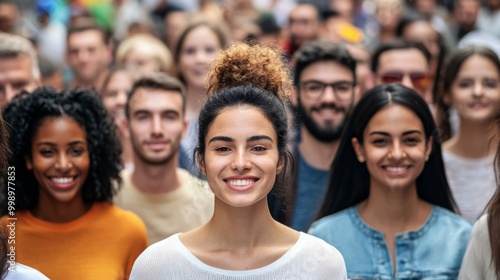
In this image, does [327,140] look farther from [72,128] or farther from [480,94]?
[72,128]

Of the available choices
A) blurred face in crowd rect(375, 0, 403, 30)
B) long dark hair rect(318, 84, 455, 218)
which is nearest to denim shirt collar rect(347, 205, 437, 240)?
long dark hair rect(318, 84, 455, 218)

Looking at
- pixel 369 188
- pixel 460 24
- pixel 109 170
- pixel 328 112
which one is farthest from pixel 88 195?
pixel 460 24

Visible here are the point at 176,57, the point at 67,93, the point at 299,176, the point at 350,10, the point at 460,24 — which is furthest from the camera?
the point at 350,10

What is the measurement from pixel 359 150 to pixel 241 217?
1.54m

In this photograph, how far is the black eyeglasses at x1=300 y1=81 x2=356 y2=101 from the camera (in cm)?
771

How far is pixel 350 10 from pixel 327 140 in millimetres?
6951

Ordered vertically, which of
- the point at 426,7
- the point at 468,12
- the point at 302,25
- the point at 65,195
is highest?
the point at 426,7

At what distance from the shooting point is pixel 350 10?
1420 cm

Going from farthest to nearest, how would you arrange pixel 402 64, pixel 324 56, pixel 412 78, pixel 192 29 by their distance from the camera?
pixel 192 29, pixel 402 64, pixel 412 78, pixel 324 56

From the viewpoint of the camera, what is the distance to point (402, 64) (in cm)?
854

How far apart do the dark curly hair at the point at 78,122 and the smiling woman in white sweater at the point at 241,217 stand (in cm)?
Answer: 130

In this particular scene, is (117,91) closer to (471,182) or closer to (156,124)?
(156,124)

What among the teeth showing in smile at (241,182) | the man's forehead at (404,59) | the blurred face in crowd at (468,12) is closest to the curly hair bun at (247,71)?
the teeth showing in smile at (241,182)

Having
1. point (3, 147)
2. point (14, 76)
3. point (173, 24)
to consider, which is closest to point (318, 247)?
point (3, 147)
